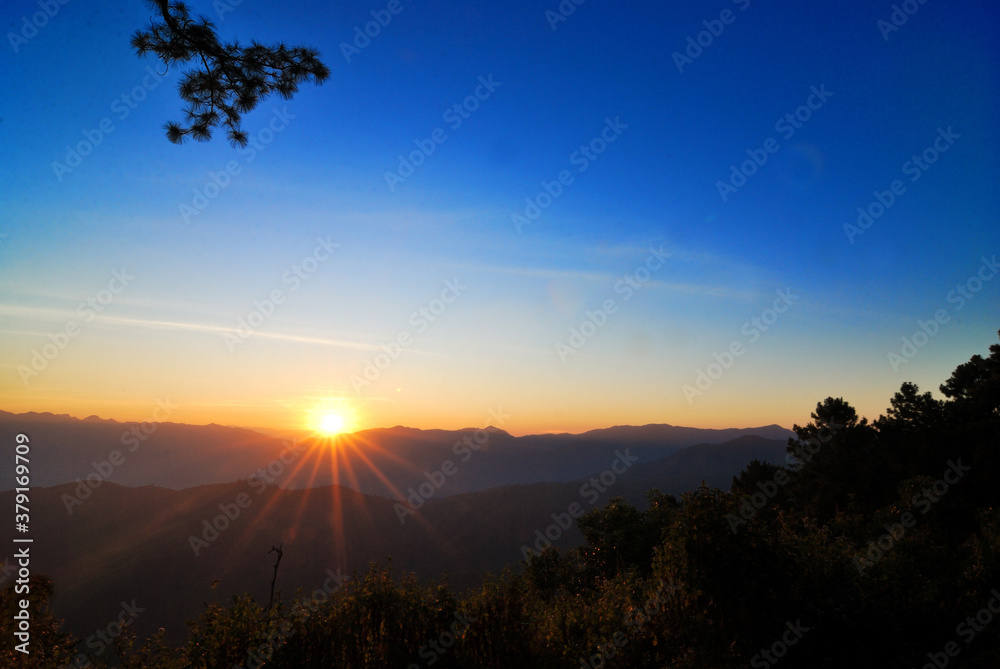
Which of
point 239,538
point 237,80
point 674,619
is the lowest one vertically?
point 239,538

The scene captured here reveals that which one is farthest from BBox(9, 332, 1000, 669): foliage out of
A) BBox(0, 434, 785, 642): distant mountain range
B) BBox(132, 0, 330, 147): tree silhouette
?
BBox(0, 434, 785, 642): distant mountain range

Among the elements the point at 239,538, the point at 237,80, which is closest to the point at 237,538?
the point at 239,538

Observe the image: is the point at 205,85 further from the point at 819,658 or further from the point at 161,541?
the point at 161,541

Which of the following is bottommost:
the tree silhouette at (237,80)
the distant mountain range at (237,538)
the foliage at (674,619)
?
the distant mountain range at (237,538)

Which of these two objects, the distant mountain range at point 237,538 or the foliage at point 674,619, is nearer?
the foliage at point 674,619

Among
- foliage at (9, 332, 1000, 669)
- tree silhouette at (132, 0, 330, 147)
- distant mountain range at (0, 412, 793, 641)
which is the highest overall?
tree silhouette at (132, 0, 330, 147)

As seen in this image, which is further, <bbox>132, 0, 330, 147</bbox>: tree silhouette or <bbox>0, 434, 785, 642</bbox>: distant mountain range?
<bbox>0, 434, 785, 642</bbox>: distant mountain range

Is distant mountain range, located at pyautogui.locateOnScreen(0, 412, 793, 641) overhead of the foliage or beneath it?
beneath

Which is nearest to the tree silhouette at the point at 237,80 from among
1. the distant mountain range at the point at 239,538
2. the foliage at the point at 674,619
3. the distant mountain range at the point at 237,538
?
the foliage at the point at 674,619

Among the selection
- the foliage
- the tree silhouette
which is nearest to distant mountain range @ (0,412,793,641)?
the foliage

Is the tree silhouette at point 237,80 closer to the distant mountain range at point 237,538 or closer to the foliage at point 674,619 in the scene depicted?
the foliage at point 674,619

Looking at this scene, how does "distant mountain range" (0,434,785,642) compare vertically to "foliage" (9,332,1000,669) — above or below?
below

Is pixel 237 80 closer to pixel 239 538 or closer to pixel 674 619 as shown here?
pixel 674 619

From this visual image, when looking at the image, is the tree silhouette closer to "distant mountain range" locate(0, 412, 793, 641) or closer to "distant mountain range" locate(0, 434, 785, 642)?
"distant mountain range" locate(0, 412, 793, 641)
